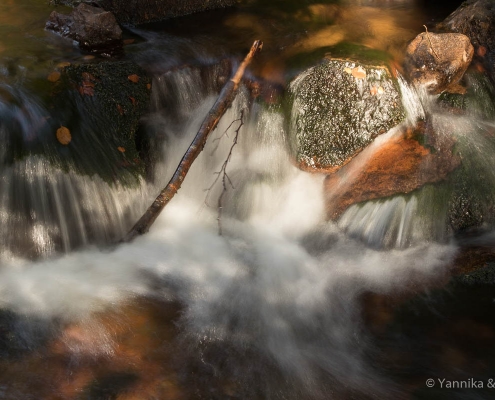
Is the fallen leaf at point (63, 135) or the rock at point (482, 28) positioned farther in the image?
the rock at point (482, 28)

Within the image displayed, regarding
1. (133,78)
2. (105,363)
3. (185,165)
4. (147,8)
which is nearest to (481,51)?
(185,165)

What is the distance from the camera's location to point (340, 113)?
4965mm

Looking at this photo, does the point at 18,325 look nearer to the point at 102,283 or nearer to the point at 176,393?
the point at 102,283

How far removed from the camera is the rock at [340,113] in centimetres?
489

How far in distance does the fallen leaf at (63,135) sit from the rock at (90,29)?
5.01 feet

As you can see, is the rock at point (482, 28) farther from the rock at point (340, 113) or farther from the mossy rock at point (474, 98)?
the rock at point (340, 113)

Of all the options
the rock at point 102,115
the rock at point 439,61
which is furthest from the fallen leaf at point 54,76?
the rock at point 439,61

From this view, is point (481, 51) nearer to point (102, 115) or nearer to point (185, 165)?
point (185, 165)

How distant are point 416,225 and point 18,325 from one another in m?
3.60

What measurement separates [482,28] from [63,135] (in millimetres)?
4952

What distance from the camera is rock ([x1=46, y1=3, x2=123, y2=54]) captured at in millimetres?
5672

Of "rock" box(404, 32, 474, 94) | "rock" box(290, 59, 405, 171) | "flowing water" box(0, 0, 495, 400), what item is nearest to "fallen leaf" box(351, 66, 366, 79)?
"rock" box(290, 59, 405, 171)

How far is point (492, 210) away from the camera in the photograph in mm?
4875

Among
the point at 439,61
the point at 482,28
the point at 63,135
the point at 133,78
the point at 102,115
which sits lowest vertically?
the point at 63,135
